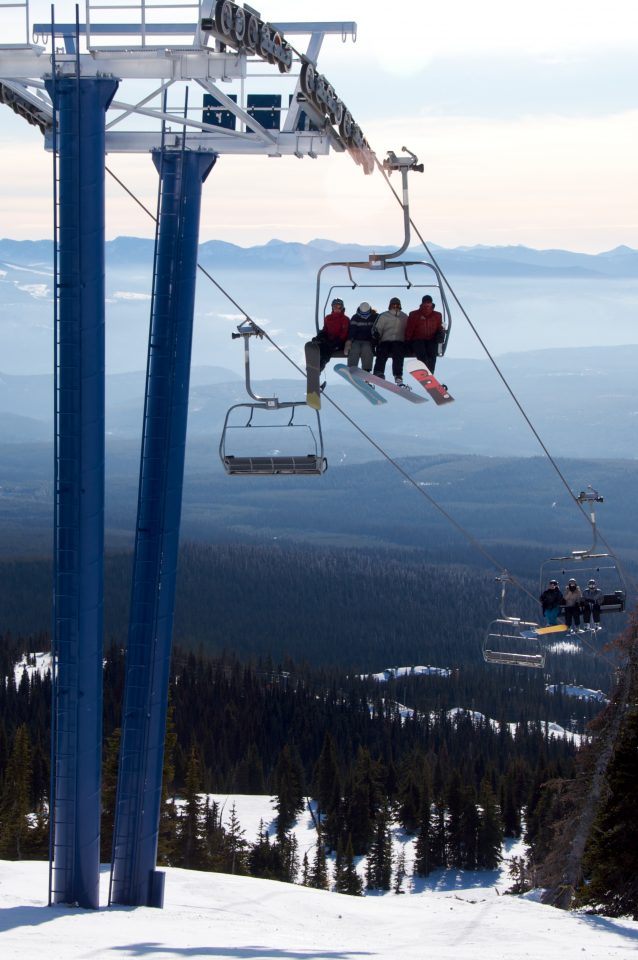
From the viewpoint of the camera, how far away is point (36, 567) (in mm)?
184875

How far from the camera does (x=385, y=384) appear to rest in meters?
17.4

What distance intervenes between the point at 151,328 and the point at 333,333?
2892mm

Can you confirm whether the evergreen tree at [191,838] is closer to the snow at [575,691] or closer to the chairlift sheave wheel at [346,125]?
the chairlift sheave wheel at [346,125]

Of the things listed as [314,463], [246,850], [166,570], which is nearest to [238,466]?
[314,463]

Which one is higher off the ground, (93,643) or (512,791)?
(93,643)

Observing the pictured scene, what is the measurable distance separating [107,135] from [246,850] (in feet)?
145

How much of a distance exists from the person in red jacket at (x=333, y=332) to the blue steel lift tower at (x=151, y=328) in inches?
76.5

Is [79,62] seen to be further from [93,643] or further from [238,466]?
[93,643]

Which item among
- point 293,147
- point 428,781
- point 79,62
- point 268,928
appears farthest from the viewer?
point 428,781

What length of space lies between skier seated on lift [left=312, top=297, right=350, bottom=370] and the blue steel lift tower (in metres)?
1.95

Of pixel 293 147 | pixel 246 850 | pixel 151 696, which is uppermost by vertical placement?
pixel 293 147

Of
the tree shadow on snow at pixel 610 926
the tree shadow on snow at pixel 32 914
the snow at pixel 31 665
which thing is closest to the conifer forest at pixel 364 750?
the snow at pixel 31 665

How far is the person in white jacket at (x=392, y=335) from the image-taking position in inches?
709

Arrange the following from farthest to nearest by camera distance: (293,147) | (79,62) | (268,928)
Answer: (268,928) < (293,147) < (79,62)
